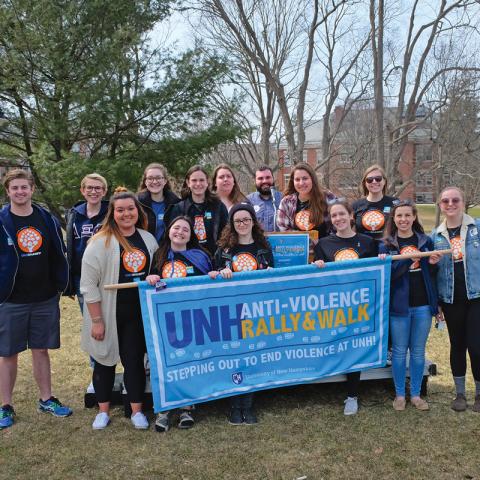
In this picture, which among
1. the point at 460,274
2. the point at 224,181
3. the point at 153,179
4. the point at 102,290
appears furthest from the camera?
the point at 224,181

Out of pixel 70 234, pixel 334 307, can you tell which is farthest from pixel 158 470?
pixel 70 234

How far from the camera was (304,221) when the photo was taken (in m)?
4.83

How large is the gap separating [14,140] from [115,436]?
10.2 metres

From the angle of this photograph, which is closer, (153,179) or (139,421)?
(139,421)

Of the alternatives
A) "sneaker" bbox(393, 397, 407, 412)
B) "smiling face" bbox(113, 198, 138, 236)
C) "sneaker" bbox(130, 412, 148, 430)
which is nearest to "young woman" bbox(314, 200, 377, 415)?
"sneaker" bbox(393, 397, 407, 412)

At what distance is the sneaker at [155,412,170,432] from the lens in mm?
Result: 4043

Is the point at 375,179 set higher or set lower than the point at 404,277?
higher

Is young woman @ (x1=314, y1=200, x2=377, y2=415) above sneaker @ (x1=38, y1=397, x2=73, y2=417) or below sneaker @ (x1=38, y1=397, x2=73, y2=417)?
above

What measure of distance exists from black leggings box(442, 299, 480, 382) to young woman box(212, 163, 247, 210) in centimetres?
242

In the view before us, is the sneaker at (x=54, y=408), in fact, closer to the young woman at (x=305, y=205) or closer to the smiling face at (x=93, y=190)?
the smiling face at (x=93, y=190)

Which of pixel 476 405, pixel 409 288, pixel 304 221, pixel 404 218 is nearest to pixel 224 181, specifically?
pixel 304 221

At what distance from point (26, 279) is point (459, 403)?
4.27 meters

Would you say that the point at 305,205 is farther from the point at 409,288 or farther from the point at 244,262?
the point at 409,288

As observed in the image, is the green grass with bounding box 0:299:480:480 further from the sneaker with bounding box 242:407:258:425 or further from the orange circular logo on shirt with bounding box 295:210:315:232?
the orange circular logo on shirt with bounding box 295:210:315:232
